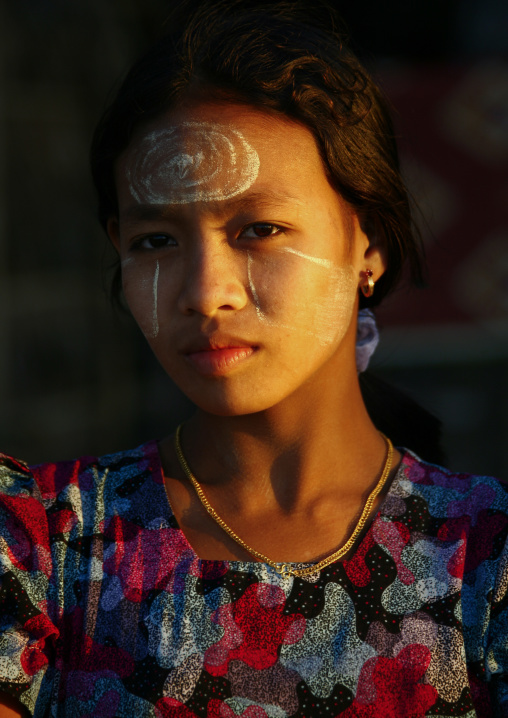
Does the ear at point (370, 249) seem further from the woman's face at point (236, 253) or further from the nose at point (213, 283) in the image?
the nose at point (213, 283)

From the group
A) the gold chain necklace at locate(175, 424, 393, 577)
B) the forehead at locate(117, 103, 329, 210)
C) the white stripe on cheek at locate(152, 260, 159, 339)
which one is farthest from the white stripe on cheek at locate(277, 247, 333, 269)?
the gold chain necklace at locate(175, 424, 393, 577)

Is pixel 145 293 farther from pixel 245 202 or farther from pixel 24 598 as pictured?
pixel 24 598

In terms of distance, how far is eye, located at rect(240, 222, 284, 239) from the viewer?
5.02ft

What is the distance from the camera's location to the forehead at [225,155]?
1527mm

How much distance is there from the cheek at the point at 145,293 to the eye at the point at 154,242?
3cm

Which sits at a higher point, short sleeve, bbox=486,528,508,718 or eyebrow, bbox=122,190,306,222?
eyebrow, bbox=122,190,306,222

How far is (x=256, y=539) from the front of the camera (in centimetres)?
159

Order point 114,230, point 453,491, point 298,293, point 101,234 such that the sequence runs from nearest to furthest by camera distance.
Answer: point 298,293 → point 453,491 → point 114,230 → point 101,234

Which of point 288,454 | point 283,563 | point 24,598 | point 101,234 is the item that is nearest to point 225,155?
point 288,454

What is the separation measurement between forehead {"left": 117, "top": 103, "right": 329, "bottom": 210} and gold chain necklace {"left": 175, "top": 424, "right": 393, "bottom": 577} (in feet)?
1.76

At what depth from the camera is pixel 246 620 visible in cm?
147

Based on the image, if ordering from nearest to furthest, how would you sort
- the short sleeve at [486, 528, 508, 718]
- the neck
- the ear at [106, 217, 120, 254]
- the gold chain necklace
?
1. the short sleeve at [486, 528, 508, 718]
2. the gold chain necklace
3. the neck
4. the ear at [106, 217, 120, 254]

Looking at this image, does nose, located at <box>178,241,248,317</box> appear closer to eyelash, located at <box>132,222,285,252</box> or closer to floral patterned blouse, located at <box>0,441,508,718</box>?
eyelash, located at <box>132,222,285,252</box>

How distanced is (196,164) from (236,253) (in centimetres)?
18
